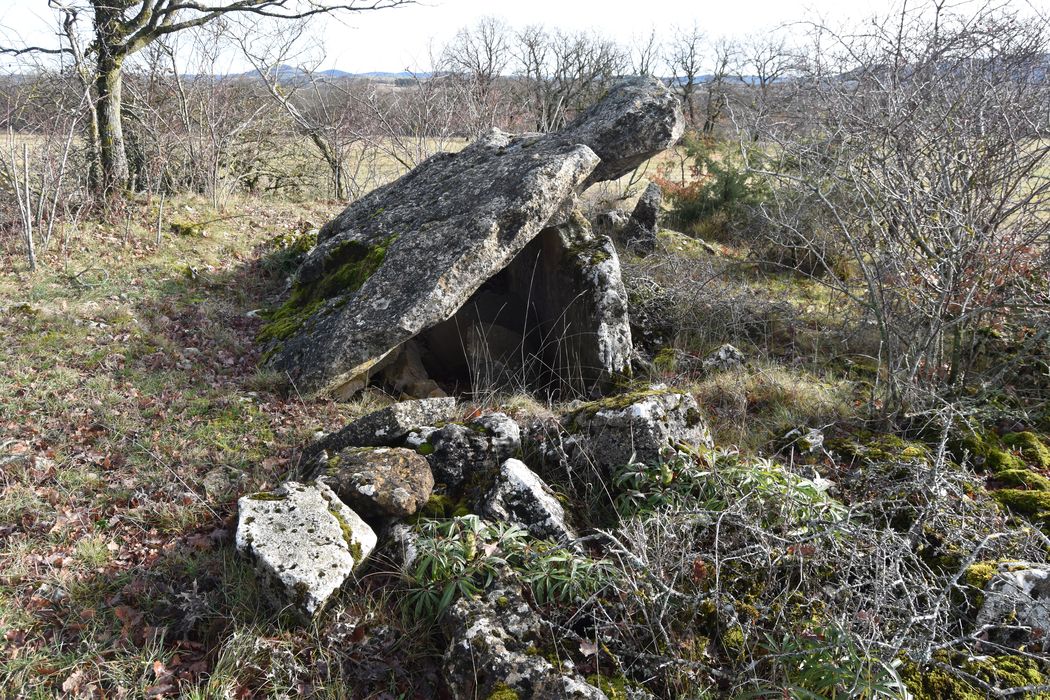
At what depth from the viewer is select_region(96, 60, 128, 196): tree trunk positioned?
10.1 m

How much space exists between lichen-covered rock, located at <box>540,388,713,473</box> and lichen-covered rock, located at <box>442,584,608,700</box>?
1.22 metres

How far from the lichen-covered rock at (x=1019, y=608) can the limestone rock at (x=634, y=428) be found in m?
1.66

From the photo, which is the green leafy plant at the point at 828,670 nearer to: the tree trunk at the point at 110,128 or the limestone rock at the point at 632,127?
the limestone rock at the point at 632,127

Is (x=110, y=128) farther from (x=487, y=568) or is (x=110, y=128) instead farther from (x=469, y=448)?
(x=487, y=568)

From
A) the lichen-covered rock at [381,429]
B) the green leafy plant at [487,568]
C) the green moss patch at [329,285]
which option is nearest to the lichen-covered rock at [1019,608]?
the green leafy plant at [487,568]

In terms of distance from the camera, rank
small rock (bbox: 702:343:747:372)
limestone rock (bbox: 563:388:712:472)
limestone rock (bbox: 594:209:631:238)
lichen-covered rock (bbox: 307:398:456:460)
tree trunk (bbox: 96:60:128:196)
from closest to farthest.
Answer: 1. limestone rock (bbox: 563:388:712:472)
2. lichen-covered rock (bbox: 307:398:456:460)
3. small rock (bbox: 702:343:747:372)
4. tree trunk (bbox: 96:60:128:196)
5. limestone rock (bbox: 594:209:631:238)

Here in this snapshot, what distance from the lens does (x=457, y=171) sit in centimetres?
728

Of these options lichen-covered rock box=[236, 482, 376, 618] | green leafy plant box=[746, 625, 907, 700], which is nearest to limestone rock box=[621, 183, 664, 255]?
lichen-covered rock box=[236, 482, 376, 618]

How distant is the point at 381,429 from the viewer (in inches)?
178

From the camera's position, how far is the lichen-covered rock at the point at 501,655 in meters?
2.75

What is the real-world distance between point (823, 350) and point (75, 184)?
10401 mm

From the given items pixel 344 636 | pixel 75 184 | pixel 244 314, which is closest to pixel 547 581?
pixel 344 636

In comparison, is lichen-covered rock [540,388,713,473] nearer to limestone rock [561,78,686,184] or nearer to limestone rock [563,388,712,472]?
limestone rock [563,388,712,472]

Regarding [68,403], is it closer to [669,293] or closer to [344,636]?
[344,636]
